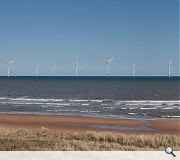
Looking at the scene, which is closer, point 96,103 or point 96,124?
point 96,124

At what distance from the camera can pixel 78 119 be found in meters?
30.0

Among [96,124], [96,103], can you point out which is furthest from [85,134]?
[96,103]

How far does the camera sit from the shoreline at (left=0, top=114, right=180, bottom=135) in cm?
2444

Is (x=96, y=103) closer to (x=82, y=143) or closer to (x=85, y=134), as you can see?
(x=85, y=134)

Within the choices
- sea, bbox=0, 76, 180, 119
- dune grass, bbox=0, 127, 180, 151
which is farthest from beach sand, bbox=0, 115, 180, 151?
sea, bbox=0, 76, 180, 119

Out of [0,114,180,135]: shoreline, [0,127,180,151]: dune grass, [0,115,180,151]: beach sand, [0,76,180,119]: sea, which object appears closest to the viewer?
[0,127,180,151]: dune grass

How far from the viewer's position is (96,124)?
89.5 ft

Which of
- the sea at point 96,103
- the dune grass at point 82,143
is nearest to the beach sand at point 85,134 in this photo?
the dune grass at point 82,143

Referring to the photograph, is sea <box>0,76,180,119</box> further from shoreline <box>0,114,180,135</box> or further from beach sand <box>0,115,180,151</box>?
beach sand <box>0,115,180,151</box>

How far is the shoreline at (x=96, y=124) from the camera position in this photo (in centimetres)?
2444

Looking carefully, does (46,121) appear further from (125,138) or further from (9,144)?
(9,144)

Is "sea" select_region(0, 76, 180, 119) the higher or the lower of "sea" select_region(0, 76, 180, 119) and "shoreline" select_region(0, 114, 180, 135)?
the higher

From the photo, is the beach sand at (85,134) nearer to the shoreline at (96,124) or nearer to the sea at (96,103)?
the shoreline at (96,124)

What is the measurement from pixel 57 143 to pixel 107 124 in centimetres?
1320
